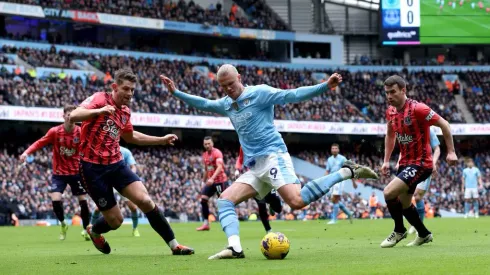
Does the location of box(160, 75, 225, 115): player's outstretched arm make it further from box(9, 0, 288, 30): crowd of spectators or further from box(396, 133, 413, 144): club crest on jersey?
box(9, 0, 288, 30): crowd of spectators

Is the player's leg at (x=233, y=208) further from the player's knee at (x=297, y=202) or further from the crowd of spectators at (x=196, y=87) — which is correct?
the crowd of spectators at (x=196, y=87)

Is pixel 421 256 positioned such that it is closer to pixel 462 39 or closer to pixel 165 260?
pixel 165 260

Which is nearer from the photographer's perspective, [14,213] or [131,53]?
[14,213]

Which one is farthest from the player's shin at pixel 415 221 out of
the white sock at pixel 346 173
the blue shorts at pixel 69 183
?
the blue shorts at pixel 69 183

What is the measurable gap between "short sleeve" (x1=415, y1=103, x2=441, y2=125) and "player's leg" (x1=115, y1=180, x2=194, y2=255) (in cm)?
403

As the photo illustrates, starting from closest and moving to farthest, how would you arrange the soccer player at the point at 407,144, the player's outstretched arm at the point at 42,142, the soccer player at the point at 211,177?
1. the soccer player at the point at 407,144
2. the player's outstretched arm at the point at 42,142
3. the soccer player at the point at 211,177

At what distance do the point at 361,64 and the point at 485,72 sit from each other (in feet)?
32.0

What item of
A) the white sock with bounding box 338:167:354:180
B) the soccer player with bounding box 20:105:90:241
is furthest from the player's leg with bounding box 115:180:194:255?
the soccer player with bounding box 20:105:90:241

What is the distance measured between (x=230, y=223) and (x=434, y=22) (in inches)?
2208

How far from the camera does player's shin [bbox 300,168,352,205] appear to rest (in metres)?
11.1

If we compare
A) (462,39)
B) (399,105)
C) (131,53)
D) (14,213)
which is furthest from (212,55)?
(399,105)

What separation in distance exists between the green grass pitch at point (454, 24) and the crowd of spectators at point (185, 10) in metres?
11.3

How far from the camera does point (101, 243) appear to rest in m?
13.2

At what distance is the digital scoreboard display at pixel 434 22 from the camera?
6391 centimetres
